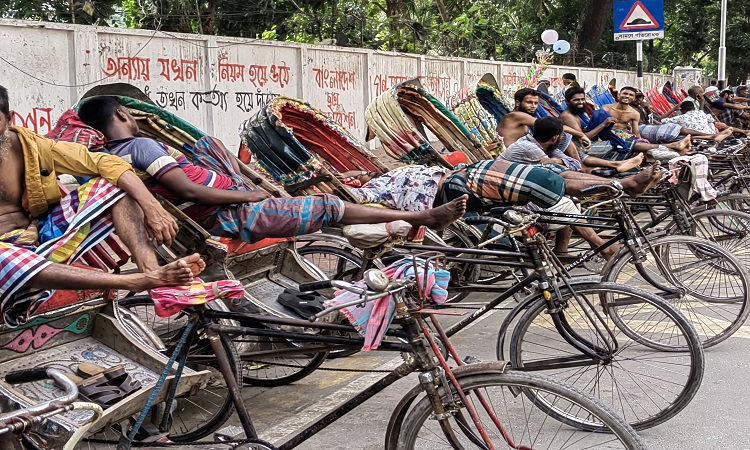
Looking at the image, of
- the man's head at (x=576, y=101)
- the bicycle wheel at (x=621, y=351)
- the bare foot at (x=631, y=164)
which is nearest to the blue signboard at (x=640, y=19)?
the man's head at (x=576, y=101)

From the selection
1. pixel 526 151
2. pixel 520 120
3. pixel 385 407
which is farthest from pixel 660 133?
pixel 385 407

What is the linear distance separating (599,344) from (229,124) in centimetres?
670

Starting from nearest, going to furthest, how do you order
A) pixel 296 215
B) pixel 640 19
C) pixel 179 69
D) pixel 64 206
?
pixel 64 206 < pixel 296 215 < pixel 179 69 < pixel 640 19

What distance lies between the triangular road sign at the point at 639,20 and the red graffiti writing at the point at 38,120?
1112cm

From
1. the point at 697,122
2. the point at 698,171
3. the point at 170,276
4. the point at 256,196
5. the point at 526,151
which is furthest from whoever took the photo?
the point at 697,122

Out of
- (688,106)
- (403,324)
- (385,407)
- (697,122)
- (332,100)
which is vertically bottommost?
(385,407)

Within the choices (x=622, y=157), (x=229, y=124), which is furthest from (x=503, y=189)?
(x=229, y=124)

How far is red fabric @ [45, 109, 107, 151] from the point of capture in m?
4.03

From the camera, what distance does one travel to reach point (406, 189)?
16.9 ft

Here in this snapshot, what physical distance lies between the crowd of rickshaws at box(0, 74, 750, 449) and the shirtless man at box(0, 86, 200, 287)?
391 mm

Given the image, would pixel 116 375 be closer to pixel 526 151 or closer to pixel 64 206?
pixel 64 206

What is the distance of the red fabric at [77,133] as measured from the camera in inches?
159

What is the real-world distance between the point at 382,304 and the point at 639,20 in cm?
1379

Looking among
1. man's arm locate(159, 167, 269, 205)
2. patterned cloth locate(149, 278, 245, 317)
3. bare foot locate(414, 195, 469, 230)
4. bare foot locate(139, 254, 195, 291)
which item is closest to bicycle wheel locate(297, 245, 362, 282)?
man's arm locate(159, 167, 269, 205)
